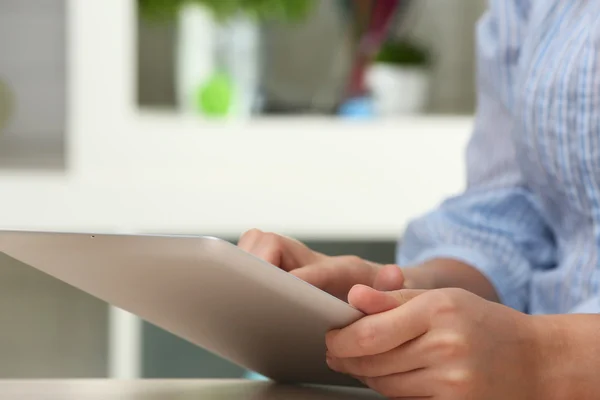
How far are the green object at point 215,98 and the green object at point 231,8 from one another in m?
0.16

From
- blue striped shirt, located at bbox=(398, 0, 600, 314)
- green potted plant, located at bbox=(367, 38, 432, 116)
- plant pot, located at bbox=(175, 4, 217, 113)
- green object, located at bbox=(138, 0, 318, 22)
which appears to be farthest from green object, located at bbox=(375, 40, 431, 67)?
blue striped shirt, located at bbox=(398, 0, 600, 314)

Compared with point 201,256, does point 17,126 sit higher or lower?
lower

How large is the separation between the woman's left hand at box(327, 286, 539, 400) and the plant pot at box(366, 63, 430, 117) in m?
1.55

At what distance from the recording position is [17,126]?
7.38 ft

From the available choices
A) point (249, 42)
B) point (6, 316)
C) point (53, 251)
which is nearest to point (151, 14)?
point (249, 42)

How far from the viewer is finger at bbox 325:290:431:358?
0.50 meters

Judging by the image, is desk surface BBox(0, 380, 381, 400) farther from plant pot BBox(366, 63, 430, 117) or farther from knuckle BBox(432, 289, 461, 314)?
plant pot BBox(366, 63, 430, 117)

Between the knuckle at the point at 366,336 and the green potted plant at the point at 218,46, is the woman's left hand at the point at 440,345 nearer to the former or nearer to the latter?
the knuckle at the point at 366,336

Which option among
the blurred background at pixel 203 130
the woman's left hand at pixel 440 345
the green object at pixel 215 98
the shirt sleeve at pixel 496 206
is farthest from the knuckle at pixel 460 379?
the green object at pixel 215 98

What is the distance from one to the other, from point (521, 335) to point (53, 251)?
25cm

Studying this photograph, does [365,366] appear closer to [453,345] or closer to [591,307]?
[453,345]

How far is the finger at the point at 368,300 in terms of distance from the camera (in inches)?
19.9

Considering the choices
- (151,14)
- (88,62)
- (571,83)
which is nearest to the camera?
(571,83)

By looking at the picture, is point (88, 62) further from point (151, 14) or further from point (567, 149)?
point (567, 149)
